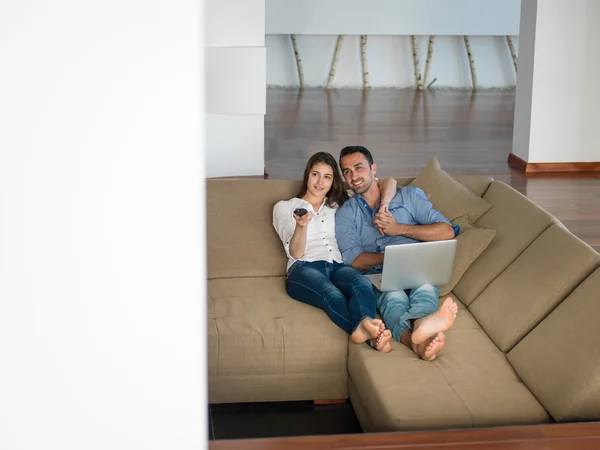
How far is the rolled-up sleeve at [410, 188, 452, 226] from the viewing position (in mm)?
3899

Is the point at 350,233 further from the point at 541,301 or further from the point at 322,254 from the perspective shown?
the point at 541,301

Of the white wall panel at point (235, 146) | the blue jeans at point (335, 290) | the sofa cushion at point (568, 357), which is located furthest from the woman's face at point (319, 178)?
the white wall panel at point (235, 146)

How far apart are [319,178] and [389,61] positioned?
8489 millimetres

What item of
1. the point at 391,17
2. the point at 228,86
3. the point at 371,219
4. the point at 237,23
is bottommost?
the point at 371,219

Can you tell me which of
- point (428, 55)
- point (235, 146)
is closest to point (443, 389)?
point (235, 146)

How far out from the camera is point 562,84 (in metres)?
7.30

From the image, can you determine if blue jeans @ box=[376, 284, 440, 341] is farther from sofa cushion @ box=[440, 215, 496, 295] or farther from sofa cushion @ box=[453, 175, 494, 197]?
sofa cushion @ box=[453, 175, 494, 197]

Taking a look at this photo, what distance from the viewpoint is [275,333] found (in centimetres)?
340

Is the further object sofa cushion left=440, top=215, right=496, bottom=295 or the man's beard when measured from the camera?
the man's beard

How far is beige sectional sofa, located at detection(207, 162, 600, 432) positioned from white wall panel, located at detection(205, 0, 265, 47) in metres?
2.62

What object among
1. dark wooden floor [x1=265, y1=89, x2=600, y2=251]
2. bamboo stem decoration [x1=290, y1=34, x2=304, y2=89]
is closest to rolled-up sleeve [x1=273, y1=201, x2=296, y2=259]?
dark wooden floor [x1=265, y1=89, x2=600, y2=251]
